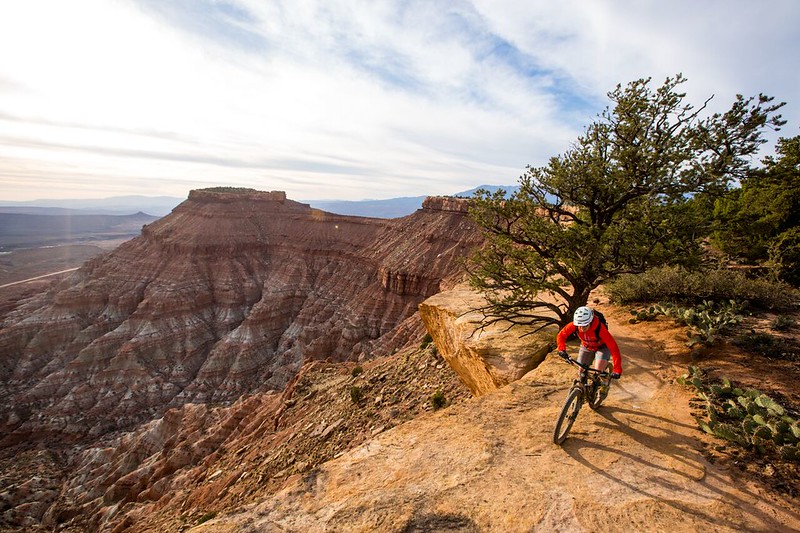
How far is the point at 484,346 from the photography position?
36.4ft

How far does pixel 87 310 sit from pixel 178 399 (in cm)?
3120

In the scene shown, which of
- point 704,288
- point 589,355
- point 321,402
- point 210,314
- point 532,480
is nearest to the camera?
point 532,480

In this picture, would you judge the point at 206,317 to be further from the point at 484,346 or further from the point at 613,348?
the point at 613,348

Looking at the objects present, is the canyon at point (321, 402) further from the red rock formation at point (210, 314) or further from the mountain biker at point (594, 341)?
the mountain biker at point (594, 341)

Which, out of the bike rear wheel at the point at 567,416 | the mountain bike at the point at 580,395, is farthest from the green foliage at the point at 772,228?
the bike rear wheel at the point at 567,416

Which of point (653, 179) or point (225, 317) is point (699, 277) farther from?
point (225, 317)

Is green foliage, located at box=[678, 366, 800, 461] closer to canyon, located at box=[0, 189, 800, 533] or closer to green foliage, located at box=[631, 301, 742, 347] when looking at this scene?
canyon, located at box=[0, 189, 800, 533]

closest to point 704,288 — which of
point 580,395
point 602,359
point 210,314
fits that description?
point 602,359

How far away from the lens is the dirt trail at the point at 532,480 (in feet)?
17.0

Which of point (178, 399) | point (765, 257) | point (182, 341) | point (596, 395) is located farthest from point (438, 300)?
point (182, 341)

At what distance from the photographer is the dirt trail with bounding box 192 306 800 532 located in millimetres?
5176

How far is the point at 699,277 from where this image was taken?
12727 mm

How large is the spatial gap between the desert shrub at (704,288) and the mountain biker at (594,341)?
6.38 metres

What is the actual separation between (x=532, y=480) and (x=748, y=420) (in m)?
3.97
